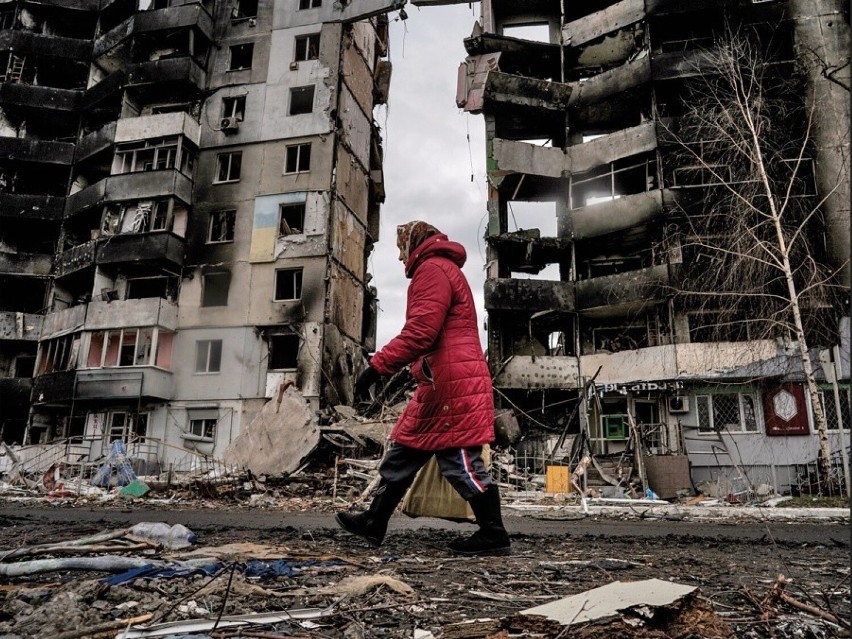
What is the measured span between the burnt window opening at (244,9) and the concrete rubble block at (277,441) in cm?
2469

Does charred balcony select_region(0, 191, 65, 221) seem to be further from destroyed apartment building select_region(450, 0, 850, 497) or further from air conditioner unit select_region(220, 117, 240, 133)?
destroyed apartment building select_region(450, 0, 850, 497)

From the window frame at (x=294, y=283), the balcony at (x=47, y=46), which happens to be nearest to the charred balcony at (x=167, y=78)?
the balcony at (x=47, y=46)

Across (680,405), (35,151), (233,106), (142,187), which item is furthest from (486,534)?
(35,151)

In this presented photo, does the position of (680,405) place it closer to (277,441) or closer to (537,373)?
(537,373)

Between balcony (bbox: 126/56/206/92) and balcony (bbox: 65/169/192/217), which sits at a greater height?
balcony (bbox: 126/56/206/92)

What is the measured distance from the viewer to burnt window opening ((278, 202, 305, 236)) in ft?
101

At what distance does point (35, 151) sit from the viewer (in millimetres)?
36125

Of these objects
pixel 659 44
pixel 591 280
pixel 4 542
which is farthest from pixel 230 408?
pixel 659 44

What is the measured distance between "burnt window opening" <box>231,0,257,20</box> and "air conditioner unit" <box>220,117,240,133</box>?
21.7 ft

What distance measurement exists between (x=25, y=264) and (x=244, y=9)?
59.6 ft

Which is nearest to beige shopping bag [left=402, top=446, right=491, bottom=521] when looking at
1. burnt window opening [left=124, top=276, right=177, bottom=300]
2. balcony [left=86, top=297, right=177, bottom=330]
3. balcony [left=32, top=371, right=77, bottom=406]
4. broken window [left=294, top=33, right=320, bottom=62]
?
balcony [left=86, top=297, right=177, bottom=330]

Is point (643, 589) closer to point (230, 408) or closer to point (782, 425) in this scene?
point (782, 425)

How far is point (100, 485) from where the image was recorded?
17.7 m

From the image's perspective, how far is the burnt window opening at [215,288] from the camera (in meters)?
30.5
